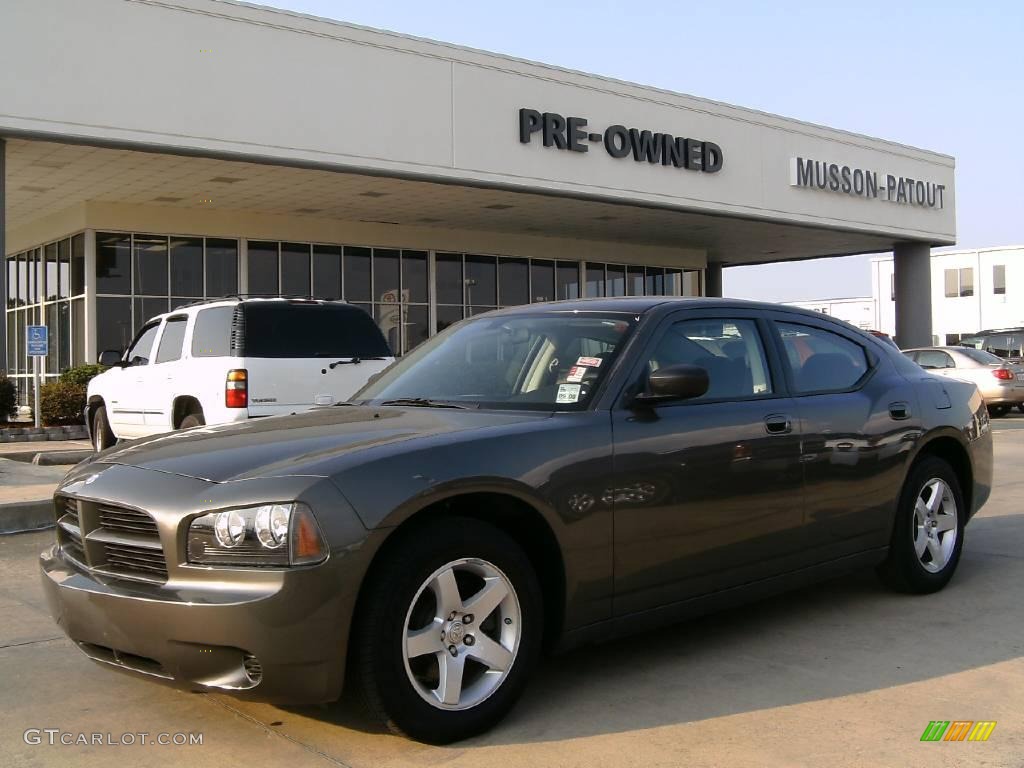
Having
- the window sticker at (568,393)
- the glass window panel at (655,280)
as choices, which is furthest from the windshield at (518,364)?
the glass window panel at (655,280)

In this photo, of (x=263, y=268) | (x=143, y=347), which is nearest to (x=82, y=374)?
(x=263, y=268)

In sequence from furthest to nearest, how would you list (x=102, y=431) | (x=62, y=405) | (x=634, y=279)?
(x=634, y=279) < (x=62, y=405) < (x=102, y=431)

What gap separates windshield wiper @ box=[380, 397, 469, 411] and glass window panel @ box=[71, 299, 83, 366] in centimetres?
1891

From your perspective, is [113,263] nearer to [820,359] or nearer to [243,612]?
[820,359]

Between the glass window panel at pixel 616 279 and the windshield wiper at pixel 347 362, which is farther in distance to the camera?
the glass window panel at pixel 616 279

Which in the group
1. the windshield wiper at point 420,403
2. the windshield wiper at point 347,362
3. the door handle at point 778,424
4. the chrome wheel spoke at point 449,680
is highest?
the windshield wiper at point 347,362

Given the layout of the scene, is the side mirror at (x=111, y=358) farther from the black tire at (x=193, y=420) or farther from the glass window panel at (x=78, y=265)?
the glass window panel at (x=78, y=265)

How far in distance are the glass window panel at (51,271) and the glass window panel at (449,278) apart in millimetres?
9036

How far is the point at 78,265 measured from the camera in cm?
2216

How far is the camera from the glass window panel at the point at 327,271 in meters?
25.0

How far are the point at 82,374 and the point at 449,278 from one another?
35.1 ft

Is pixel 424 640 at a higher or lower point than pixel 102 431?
lower

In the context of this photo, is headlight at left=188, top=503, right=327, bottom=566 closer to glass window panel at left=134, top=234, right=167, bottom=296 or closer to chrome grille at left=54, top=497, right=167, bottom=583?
chrome grille at left=54, top=497, right=167, bottom=583

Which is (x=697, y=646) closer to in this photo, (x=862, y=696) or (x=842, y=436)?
(x=862, y=696)
